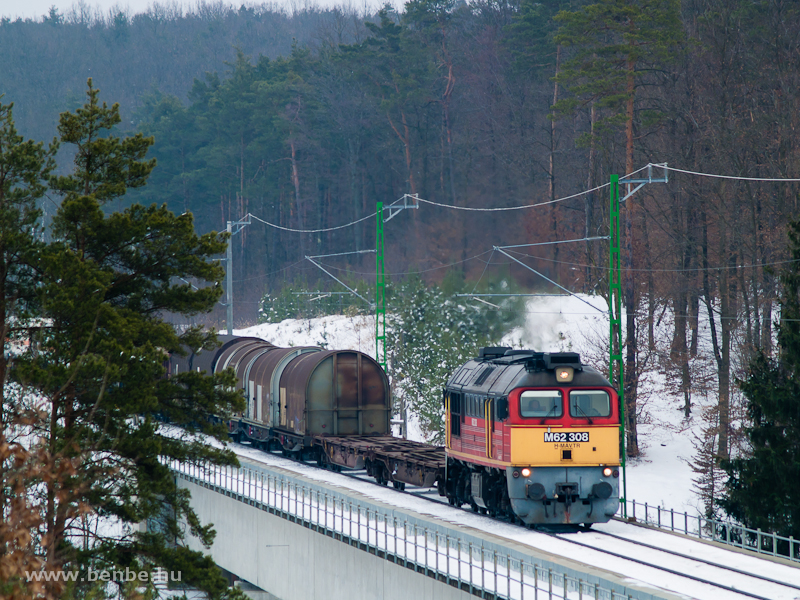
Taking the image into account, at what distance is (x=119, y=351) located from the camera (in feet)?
62.6

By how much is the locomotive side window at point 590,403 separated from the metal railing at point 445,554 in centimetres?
369

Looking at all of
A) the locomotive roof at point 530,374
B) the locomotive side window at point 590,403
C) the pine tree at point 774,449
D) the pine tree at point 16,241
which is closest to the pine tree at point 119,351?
the pine tree at point 16,241

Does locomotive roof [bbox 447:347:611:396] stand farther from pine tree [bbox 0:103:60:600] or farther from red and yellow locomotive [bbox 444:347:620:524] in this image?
pine tree [bbox 0:103:60:600]

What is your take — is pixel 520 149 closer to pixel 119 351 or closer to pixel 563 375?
pixel 563 375

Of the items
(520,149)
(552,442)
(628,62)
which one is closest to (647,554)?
(552,442)

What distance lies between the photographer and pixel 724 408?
36219mm

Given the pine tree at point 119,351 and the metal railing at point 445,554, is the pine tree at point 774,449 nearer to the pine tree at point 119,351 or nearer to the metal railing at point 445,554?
the metal railing at point 445,554

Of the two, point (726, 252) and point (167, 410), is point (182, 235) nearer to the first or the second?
point (167, 410)

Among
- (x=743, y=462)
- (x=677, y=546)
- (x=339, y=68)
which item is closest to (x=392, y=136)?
(x=339, y=68)

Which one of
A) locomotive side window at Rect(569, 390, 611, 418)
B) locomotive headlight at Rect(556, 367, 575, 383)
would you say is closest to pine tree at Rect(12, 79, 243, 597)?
locomotive headlight at Rect(556, 367, 575, 383)

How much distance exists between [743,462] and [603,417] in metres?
6.23

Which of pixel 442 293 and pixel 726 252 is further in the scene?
pixel 442 293

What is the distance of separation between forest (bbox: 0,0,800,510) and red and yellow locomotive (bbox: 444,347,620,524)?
920cm

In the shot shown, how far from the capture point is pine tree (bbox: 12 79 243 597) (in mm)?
18469
